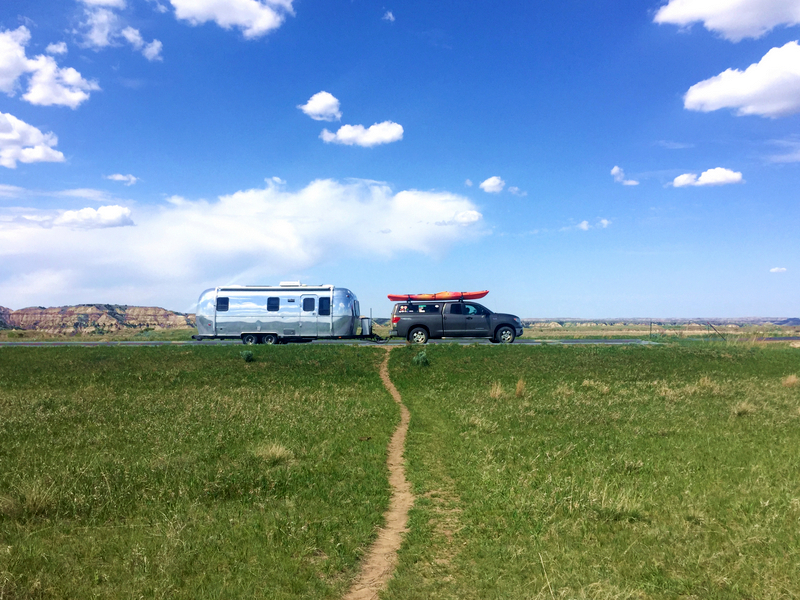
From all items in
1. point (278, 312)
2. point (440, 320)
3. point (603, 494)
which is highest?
point (278, 312)

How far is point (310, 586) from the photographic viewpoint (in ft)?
17.5

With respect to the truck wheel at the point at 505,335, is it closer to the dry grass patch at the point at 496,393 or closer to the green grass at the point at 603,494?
the green grass at the point at 603,494

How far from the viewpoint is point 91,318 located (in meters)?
114

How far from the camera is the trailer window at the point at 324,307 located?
29.4 m

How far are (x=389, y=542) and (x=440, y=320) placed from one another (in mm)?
21478

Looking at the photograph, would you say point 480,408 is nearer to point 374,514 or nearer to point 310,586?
point 374,514

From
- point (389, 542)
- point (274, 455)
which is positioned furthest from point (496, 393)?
point (389, 542)

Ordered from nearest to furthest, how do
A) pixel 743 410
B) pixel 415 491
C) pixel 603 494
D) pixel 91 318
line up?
Answer: pixel 603 494
pixel 415 491
pixel 743 410
pixel 91 318

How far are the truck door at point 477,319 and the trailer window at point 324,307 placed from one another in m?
7.91

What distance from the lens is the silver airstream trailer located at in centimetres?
2948

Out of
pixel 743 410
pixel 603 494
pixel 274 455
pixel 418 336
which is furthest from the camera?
pixel 418 336

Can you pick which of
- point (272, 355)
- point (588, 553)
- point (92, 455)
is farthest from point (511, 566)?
point (272, 355)

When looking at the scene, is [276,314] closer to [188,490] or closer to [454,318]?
[454,318]

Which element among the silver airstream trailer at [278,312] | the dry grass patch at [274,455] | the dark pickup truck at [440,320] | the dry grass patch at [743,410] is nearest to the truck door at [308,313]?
the silver airstream trailer at [278,312]
